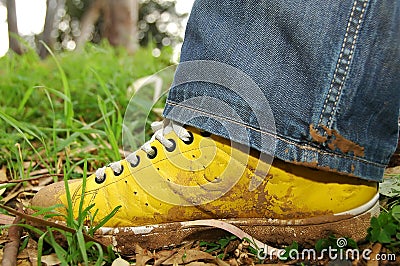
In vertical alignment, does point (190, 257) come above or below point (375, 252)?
above

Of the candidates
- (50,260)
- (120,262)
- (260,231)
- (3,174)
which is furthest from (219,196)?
(3,174)

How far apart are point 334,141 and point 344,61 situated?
153 millimetres

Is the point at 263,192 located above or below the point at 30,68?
below

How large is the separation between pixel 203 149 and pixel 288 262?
0.29 m

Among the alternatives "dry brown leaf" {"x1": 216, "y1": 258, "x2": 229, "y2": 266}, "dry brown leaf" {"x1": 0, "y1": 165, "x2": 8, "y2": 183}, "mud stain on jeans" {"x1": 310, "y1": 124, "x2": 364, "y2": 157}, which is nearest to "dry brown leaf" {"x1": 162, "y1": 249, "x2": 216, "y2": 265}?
"dry brown leaf" {"x1": 216, "y1": 258, "x2": 229, "y2": 266}

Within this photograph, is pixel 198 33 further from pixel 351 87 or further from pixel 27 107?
pixel 27 107

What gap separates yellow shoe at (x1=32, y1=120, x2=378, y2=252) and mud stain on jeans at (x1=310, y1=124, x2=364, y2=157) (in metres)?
0.07

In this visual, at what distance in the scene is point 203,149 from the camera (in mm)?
943

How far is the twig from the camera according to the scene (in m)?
0.89

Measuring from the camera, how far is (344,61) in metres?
0.84

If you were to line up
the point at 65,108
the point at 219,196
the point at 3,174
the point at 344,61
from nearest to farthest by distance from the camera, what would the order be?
the point at 344,61 → the point at 219,196 → the point at 3,174 → the point at 65,108

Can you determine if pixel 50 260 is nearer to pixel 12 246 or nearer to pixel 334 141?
pixel 12 246

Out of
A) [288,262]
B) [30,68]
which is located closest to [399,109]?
[288,262]

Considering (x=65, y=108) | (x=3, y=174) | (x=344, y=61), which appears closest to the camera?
(x=344, y=61)
